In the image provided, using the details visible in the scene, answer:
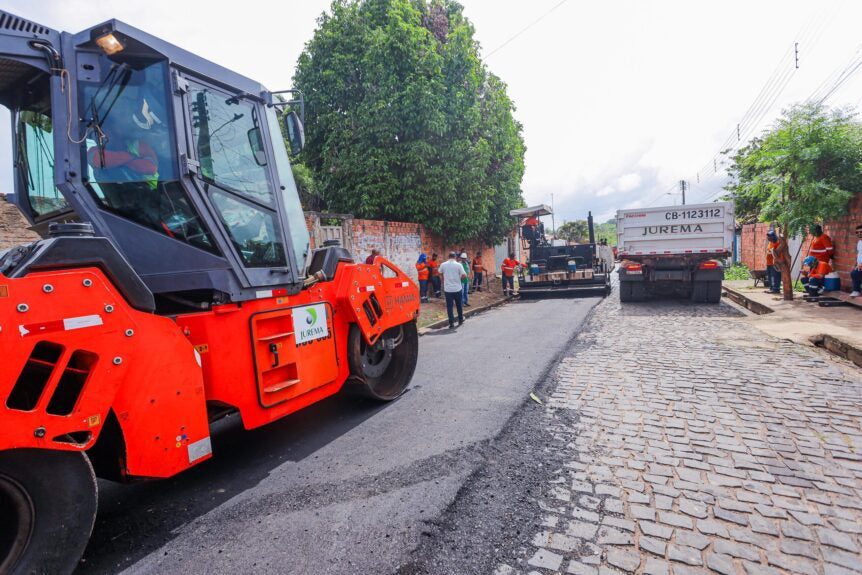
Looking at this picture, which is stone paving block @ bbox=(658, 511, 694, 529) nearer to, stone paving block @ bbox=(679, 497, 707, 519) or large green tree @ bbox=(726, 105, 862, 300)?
stone paving block @ bbox=(679, 497, 707, 519)

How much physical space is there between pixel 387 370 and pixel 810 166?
8.89 m

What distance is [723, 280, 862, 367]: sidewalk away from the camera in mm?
6188

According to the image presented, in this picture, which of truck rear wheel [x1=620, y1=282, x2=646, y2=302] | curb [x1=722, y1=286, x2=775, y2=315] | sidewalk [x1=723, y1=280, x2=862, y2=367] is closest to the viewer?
sidewalk [x1=723, y1=280, x2=862, y2=367]

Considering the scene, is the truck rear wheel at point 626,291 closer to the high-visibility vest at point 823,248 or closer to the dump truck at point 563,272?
the dump truck at point 563,272

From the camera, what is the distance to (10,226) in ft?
19.9

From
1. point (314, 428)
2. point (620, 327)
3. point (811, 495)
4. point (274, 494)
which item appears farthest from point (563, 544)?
point (620, 327)

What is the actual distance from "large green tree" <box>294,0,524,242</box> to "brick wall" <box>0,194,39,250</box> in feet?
26.9

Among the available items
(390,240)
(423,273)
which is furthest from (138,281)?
(423,273)

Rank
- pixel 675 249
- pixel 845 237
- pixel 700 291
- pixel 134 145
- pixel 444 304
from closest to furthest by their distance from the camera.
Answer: pixel 134 145, pixel 845 237, pixel 700 291, pixel 675 249, pixel 444 304

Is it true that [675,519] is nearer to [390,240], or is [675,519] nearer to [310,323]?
[310,323]

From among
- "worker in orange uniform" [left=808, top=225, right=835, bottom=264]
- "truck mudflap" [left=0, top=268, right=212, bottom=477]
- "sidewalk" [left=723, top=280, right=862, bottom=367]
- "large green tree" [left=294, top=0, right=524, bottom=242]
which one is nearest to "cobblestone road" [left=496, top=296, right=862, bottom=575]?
"sidewalk" [left=723, top=280, right=862, bottom=367]

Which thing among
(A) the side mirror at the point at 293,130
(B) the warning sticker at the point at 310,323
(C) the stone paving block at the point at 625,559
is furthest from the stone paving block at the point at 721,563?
(A) the side mirror at the point at 293,130

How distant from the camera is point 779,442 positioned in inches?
136

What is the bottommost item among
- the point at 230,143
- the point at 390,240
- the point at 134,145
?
the point at 390,240
